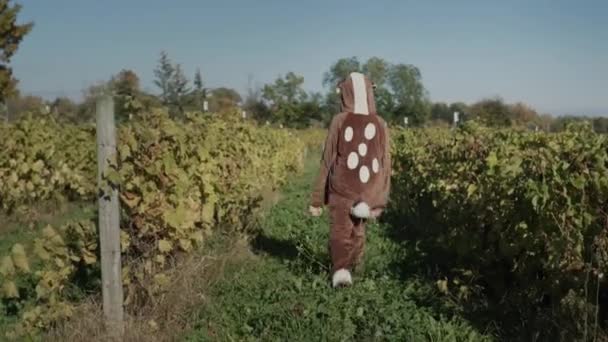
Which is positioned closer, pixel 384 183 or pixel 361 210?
pixel 361 210

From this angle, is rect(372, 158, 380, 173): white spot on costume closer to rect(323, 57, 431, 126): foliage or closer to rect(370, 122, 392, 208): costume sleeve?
rect(370, 122, 392, 208): costume sleeve

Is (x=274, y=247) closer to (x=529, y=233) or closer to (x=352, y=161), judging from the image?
(x=352, y=161)

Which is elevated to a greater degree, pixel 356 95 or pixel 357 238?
pixel 356 95

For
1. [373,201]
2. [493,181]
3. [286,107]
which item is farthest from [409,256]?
[286,107]

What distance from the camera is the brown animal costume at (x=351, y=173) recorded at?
5.53 meters

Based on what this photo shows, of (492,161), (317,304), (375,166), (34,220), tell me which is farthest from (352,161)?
(34,220)

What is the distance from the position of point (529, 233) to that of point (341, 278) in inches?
69.6

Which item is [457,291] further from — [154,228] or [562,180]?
[154,228]

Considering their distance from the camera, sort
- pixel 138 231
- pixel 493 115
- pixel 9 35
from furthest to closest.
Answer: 1. pixel 9 35
2. pixel 493 115
3. pixel 138 231

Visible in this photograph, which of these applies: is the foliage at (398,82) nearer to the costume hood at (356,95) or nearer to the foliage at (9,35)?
the foliage at (9,35)

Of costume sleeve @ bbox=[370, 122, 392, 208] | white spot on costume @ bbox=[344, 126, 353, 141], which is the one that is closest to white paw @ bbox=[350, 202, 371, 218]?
costume sleeve @ bbox=[370, 122, 392, 208]

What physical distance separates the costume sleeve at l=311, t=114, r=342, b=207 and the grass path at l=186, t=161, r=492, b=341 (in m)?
0.72

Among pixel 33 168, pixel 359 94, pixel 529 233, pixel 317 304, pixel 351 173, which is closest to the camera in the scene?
pixel 529 233

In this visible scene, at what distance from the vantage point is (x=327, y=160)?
5.63 m
